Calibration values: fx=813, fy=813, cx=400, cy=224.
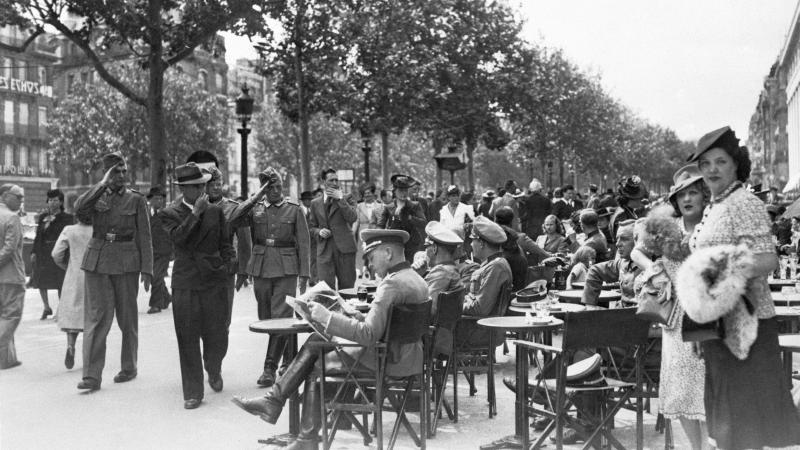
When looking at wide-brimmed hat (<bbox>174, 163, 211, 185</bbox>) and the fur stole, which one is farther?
wide-brimmed hat (<bbox>174, 163, 211, 185</bbox>)

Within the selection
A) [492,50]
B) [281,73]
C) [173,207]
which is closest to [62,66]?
[492,50]

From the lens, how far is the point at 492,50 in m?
30.3

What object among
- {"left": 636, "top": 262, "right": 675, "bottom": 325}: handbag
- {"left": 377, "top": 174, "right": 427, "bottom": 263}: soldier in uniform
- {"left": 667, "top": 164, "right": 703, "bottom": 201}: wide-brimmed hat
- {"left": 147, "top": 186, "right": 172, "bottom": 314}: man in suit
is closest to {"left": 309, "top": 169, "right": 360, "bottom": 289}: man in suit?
{"left": 377, "top": 174, "right": 427, "bottom": 263}: soldier in uniform

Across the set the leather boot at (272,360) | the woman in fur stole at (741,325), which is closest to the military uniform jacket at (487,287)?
the leather boot at (272,360)

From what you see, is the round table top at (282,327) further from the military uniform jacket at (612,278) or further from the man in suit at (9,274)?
the man in suit at (9,274)

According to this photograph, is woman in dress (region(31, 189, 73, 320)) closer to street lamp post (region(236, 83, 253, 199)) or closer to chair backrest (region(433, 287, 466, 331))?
street lamp post (region(236, 83, 253, 199))

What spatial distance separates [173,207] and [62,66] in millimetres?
66263

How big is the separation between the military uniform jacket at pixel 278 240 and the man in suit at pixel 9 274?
9.28ft

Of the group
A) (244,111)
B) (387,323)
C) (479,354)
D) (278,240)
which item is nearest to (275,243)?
(278,240)

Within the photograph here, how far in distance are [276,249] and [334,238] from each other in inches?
125

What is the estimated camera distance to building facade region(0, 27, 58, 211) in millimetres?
59531

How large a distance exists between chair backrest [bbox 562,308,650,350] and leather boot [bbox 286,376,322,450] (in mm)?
1786

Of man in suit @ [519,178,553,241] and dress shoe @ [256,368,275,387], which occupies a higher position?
man in suit @ [519,178,553,241]

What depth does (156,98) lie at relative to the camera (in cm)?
1805
